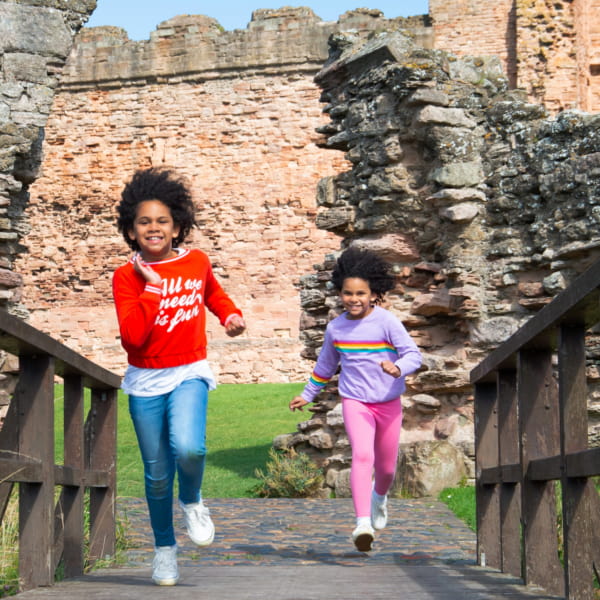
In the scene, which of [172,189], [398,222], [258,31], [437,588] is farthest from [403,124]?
[258,31]

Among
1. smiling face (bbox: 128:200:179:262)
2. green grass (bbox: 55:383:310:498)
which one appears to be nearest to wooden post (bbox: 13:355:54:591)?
smiling face (bbox: 128:200:179:262)

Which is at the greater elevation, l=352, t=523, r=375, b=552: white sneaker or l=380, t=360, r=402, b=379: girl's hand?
l=380, t=360, r=402, b=379: girl's hand

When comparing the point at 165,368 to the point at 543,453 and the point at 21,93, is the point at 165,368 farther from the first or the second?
the point at 21,93

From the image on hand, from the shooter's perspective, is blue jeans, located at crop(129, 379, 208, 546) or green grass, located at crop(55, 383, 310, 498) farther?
green grass, located at crop(55, 383, 310, 498)

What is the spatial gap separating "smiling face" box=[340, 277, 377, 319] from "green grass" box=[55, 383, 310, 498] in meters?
2.89

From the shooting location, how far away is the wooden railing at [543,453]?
3201 millimetres

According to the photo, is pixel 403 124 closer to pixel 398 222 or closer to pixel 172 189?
pixel 398 222

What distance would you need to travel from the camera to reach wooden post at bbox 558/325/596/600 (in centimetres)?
320

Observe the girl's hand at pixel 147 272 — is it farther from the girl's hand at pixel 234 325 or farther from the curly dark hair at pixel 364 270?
the curly dark hair at pixel 364 270

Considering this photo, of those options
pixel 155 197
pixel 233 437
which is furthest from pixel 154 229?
pixel 233 437

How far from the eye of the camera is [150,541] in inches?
242

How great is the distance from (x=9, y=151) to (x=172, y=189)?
5163 mm

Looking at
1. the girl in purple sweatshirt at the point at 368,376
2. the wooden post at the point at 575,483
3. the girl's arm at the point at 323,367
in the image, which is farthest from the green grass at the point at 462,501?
the wooden post at the point at 575,483

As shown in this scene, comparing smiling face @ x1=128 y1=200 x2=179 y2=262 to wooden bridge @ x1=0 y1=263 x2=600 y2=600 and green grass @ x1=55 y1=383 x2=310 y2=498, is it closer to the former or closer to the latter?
wooden bridge @ x1=0 y1=263 x2=600 y2=600
